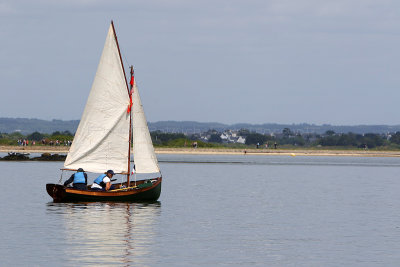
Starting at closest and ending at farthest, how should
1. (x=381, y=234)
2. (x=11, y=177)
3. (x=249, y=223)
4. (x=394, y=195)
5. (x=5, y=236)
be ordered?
(x=5, y=236), (x=381, y=234), (x=249, y=223), (x=394, y=195), (x=11, y=177)

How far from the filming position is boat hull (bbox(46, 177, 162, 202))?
2247 inches

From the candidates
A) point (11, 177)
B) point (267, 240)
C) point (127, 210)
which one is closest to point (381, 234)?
point (267, 240)

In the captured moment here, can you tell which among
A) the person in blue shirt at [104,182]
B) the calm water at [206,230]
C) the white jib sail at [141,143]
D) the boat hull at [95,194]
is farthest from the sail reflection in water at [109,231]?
the white jib sail at [141,143]

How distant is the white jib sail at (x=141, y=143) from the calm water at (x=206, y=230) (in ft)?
10.3

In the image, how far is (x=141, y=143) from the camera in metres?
60.0

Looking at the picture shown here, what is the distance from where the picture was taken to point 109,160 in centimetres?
6044

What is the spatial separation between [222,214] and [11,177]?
150ft

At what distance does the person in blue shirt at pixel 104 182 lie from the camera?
190 ft

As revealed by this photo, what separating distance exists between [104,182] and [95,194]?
1.76 meters

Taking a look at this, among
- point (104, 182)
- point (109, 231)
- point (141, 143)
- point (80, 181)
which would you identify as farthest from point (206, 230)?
point (141, 143)

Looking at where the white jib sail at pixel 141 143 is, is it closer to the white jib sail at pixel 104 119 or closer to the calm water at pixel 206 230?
the white jib sail at pixel 104 119

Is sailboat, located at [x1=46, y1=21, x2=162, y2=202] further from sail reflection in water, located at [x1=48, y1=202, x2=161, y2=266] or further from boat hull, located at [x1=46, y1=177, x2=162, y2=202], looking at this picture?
sail reflection in water, located at [x1=48, y1=202, x2=161, y2=266]

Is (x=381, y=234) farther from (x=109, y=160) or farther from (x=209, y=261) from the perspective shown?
(x=109, y=160)

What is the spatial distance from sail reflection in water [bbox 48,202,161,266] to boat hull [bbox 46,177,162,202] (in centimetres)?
47
